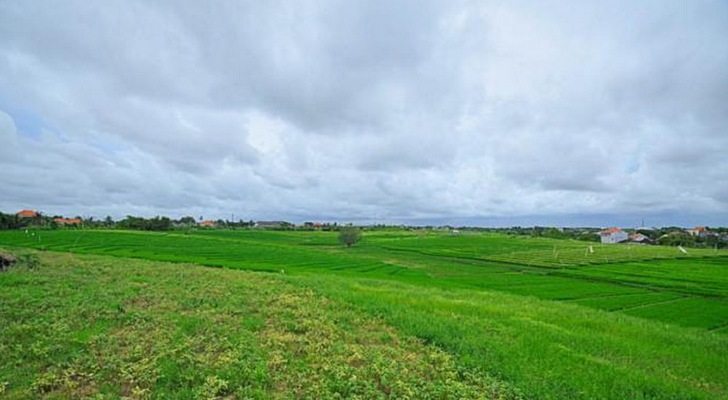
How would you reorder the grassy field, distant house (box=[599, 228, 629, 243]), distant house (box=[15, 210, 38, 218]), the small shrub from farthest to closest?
distant house (box=[599, 228, 629, 243]) < distant house (box=[15, 210, 38, 218]) < the small shrub < the grassy field

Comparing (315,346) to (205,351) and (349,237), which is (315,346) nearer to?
(205,351)

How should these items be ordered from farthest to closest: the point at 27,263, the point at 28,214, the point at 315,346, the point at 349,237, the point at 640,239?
the point at 640,239
the point at 28,214
the point at 349,237
the point at 27,263
the point at 315,346

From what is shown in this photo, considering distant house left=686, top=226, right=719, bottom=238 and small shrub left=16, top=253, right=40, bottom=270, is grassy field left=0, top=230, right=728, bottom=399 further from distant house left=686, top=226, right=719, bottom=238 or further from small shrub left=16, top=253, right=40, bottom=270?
distant house left=686, top=226, right=719, bottom=238

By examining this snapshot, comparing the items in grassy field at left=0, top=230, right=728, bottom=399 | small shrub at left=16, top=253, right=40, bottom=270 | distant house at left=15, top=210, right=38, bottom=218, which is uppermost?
distant house at left=15, top=210, right=38, bottom=218

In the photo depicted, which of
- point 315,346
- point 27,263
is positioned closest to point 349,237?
point 27,263

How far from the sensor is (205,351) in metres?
8.72

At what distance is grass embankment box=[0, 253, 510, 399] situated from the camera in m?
7.03

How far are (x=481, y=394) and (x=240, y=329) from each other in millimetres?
6320

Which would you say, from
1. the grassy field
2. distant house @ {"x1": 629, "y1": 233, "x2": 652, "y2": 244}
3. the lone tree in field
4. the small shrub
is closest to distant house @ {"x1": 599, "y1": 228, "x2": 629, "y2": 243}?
distant house @ {"x1": 629, "y1": 233, "x2": 652, "y2": 244}

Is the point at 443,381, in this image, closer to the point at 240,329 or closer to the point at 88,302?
the point at 240,329

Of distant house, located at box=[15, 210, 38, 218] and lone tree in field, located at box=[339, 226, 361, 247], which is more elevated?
distant house, located at box=[15, 210, 38, 218]

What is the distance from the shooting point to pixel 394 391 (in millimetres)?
7238

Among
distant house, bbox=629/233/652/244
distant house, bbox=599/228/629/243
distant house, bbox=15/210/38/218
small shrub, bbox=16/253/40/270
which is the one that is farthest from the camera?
Answer: distant house, bbox=599/228/629/243

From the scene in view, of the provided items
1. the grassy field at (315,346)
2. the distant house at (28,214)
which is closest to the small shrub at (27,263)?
the grassy field at (315,346)
